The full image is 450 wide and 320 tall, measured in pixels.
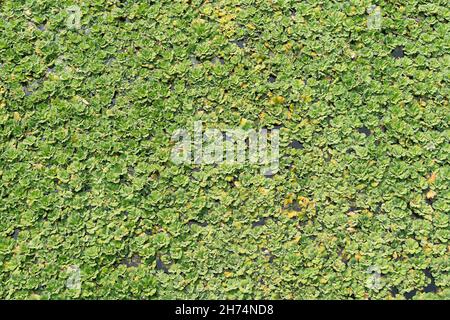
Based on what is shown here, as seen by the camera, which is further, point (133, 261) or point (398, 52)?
point (398, 52)

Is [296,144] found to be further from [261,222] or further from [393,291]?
[393,291]

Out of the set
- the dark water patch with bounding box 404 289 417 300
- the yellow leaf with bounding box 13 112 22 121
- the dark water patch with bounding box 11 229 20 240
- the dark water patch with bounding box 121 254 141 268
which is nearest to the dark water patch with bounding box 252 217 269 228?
the dark water patch with bounding box 121 254 141 268

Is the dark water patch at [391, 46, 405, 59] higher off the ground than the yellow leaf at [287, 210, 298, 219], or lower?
higher

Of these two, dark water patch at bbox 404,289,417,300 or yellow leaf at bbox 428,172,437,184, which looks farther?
yellow leaf at bbox 428,172,437,184

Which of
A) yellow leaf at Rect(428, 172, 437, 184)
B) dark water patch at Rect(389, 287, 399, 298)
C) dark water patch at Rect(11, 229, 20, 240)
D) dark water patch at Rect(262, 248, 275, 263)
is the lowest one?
dark water patch at Rect(389, 287, 399, 298)

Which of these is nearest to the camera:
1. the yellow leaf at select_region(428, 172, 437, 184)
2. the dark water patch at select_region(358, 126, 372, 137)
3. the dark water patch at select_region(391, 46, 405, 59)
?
the yellow leaf at select_region(428, 172, 437, 184)

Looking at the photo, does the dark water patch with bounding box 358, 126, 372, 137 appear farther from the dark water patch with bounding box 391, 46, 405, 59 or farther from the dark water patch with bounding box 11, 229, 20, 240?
the dark water patch with bounding box 11, 229, 20, 240

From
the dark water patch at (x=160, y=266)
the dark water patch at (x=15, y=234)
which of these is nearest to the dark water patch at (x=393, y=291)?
the dark water patch at (x=160, y=266)

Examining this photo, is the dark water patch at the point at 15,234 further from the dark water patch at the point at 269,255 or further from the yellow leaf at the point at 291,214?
the yellow leaf at the point at 291,214

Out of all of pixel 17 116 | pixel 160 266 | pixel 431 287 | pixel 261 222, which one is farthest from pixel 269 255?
pixel 17 116

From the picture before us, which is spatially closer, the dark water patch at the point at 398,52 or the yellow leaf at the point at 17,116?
the yellow leaf at the point at 17,116

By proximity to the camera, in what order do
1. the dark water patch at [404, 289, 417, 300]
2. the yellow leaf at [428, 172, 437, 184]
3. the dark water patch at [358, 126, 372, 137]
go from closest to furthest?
the dark water patch at [404, 289, 417, 300]
the yellow leaf at [428, 172, 437, 184]
the dark water patch at [358, 126, 372, 137]
